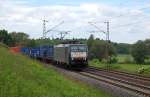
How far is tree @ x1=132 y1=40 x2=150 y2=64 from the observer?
113m

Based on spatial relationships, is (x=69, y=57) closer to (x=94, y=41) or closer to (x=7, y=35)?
(x=7, y=35)

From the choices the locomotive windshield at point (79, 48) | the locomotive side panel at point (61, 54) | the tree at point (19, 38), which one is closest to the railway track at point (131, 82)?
the locomotive windshield at point (79, 48)

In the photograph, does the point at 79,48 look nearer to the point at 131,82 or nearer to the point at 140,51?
the point at 131,82

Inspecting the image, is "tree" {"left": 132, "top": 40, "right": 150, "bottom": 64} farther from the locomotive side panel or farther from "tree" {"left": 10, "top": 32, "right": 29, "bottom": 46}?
the locomotive side panel

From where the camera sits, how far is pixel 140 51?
11519cm

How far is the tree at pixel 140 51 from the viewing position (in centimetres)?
11269

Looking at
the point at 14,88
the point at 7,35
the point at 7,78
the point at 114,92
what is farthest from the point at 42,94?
the point at 7,35

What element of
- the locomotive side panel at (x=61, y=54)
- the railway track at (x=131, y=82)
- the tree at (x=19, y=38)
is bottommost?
the railway track at (x=131, y=82)

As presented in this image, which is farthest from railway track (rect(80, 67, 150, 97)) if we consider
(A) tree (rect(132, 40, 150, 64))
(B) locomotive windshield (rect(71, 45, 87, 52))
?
(A) tree (rect(132, 40, 150, 64))

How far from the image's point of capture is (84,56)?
158 ft

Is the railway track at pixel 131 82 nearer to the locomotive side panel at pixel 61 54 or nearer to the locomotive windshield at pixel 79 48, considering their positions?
the locomotive windshield at pixel 79 48

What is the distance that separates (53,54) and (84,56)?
12433 millimetres

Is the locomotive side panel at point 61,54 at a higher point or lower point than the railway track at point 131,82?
higher

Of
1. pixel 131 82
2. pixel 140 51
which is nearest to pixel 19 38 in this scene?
pixel 140 51
